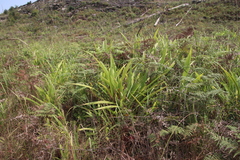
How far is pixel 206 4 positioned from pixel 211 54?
11.4 metres

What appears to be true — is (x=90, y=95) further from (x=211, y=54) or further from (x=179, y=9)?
(x=179, y=9)

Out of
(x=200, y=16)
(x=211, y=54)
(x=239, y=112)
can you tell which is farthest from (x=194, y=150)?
(x=200, y=16)

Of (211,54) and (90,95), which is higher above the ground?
(90,95)

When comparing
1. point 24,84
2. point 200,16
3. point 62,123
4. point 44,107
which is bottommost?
point 200,16

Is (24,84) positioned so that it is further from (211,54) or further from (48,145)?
(211,54)

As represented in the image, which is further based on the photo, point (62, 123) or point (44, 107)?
point (62, 123)

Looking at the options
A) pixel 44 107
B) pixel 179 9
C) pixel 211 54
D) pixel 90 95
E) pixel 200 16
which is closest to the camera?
pixel 44 107

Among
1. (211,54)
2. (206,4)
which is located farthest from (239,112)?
(206,4)

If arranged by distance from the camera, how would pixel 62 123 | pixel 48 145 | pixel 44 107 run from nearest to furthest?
pixel 48 145 → pixel 44 107 → pixel 62 123

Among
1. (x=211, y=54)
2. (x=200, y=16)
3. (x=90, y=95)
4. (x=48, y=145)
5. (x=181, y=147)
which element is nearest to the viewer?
(x=48, y=145)

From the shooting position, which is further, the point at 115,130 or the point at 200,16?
the point at 200,16

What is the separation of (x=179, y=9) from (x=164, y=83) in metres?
11.0

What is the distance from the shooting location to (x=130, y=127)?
5.53 feet

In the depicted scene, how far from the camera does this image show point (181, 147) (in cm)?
159
